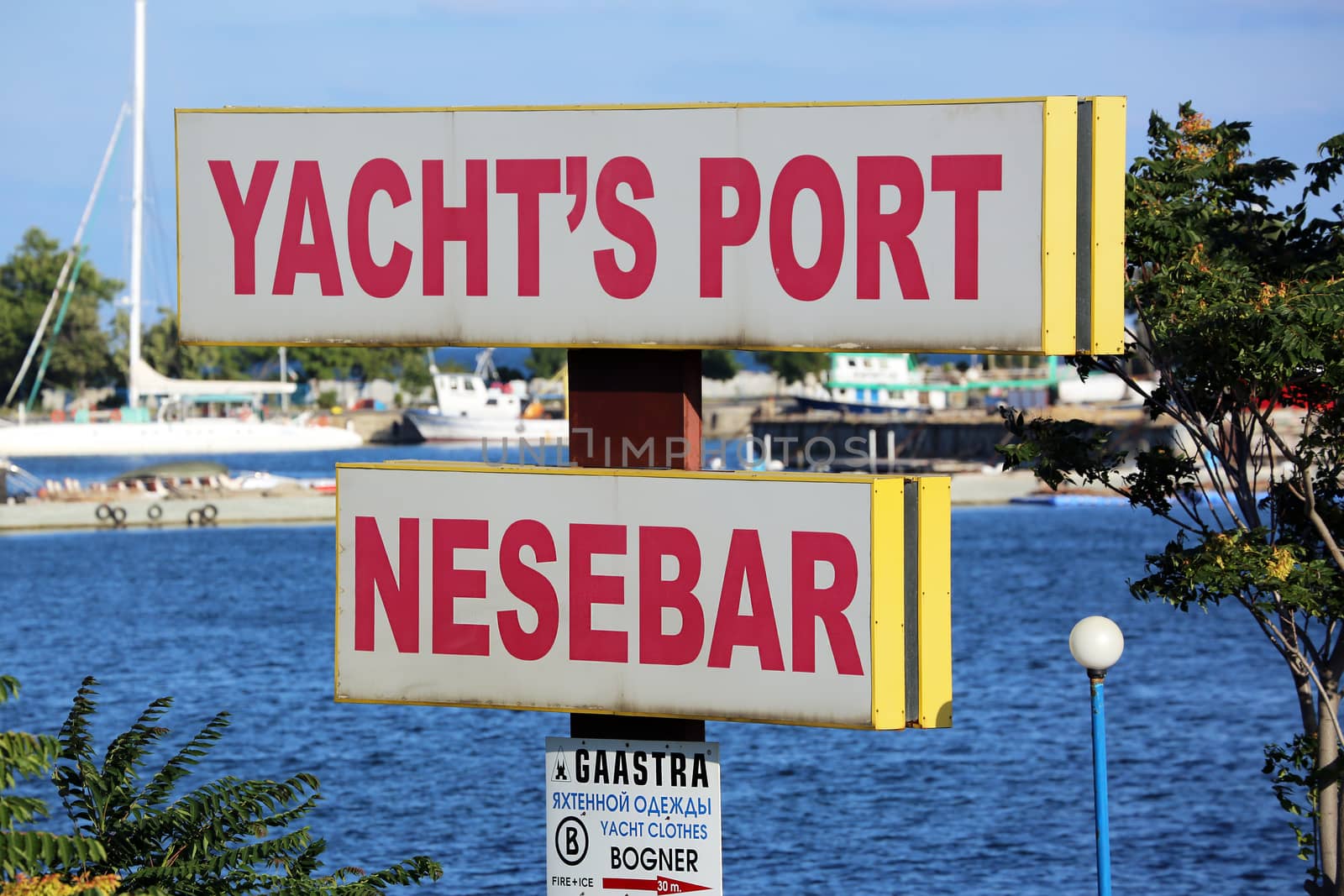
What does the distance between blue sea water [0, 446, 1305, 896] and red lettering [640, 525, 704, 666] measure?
26663mm

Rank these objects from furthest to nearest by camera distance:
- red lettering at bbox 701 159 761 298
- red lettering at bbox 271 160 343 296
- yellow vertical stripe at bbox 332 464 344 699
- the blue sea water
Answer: the blue sea water
red lettering at bbox 271 160 343 296
yellow vertical stripe at bbox 332 464 344 699
red lettering at bbox 701 159 761 298

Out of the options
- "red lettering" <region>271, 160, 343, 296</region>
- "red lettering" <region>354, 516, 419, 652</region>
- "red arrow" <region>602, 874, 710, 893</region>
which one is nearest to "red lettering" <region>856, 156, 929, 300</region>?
"red lettering" <region>354, 516, 419, 652</region>

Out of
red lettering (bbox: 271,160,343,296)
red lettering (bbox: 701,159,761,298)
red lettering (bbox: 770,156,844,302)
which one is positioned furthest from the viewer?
red lettering (bbox: 271,160,343,296)

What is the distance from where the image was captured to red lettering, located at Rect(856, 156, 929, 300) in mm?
13586

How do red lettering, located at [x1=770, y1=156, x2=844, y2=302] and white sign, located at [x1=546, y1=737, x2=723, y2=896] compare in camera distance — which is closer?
red lettering, located at [x1=770, y1=156, x2=844, y2=302]

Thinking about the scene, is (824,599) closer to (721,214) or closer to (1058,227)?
(721,214)

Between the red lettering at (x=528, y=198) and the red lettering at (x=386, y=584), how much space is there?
223cm

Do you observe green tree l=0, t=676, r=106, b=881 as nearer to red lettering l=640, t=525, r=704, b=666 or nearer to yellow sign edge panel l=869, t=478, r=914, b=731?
red lettering l=640, t=525, r=704, b=666

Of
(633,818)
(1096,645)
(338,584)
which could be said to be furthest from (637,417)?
(1096,645)

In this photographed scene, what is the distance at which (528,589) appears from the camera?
14.5 meters

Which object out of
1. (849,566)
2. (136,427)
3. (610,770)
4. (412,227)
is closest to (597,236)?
(412,227)

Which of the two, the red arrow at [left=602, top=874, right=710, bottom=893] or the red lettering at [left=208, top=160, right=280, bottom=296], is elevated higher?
the red lettering at [left=208, top=160, right=280, bottom=296]

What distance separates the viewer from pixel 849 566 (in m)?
13.6

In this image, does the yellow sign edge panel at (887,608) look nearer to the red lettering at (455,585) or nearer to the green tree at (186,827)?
the red lettering at (455,585)
